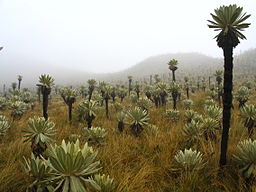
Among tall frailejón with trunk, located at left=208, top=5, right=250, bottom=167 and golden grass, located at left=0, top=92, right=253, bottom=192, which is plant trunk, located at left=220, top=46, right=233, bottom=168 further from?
golden grass, located at left=0, top=92, right=253, bottom=192

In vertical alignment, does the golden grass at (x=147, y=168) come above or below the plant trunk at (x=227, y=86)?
below

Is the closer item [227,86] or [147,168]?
[227,86]

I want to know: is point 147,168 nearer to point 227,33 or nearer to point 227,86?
point 227,86

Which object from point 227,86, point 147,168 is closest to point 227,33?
point 227,86

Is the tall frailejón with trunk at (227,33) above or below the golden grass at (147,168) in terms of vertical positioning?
above

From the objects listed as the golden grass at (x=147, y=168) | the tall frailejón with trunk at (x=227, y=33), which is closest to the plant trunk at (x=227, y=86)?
the tall frailejón with trunk at (x=227, y=33)

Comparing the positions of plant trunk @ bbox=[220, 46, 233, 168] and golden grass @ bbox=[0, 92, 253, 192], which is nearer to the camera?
golden grass @ bbox=[0, 92, 253, 192]

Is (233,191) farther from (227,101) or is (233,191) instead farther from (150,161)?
(150,161)

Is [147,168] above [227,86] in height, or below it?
below

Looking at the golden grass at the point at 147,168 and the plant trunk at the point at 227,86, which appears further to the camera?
the plant trunk at the point at 227,86

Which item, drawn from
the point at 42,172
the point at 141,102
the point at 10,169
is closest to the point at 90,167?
the point at 42,172

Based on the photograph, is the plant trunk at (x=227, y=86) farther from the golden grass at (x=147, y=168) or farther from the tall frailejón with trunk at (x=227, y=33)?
the golden grass at (x=147, y=168)

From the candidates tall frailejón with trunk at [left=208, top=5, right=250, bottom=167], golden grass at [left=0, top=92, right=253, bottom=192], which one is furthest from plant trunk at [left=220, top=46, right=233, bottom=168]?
golden grass at [left=0, top=92, right=253, bottom=192]

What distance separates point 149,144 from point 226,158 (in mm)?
2301
